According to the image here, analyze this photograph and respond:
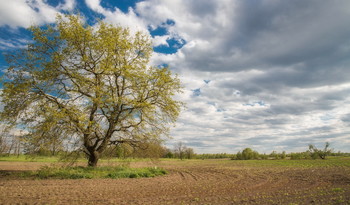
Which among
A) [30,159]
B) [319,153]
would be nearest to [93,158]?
[30,159]

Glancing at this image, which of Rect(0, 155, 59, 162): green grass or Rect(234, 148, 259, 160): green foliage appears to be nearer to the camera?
Rect(0, 155, 59, 162): green grass

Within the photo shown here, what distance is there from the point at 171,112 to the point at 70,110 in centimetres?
952

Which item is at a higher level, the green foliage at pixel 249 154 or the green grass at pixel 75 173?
the green foliage at pixel 249 154

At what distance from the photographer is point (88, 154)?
22.7m

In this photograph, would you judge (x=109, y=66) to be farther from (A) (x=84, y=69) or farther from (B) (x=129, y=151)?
(B) (x=129, y=151)

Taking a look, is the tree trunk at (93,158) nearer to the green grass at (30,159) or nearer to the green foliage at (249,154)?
the green grass at (30,159)

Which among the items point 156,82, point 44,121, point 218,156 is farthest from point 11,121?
point 218,156

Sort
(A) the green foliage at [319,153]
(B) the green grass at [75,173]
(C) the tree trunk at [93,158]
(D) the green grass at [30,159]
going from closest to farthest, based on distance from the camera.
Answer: (D) the green grass at [30,159] → (B) the green grass at [75,173] → (C) the tree trunk at [93,158] → (A) the green foliage at [319,153]

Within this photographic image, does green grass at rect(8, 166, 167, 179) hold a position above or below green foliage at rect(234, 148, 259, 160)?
below

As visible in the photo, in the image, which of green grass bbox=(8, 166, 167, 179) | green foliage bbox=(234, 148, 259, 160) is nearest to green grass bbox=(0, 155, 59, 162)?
green grass bbox=(8, 166, 167, 179)

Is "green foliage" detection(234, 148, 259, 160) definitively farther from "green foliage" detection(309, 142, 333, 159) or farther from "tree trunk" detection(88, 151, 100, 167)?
"tree trunk" detection(88, 151, 100, 167)

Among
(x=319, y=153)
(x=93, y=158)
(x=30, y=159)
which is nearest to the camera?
(x=30, y=159)

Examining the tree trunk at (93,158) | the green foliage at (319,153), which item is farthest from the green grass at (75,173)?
the green foliage at (319,153)

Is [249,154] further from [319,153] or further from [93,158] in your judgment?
[93,158]
